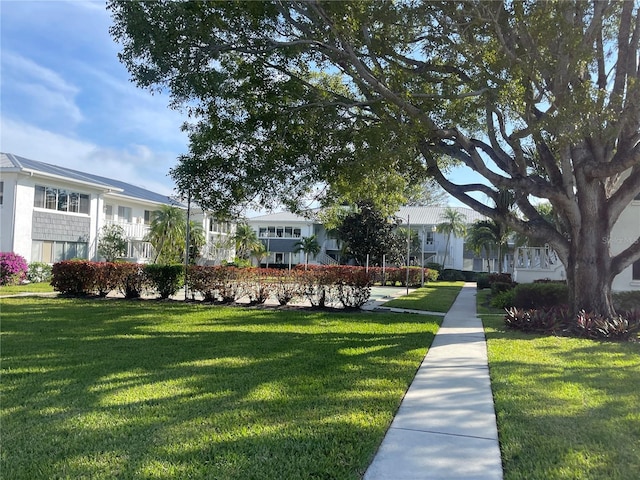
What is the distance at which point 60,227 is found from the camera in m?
26.6

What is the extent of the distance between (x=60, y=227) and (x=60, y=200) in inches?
60.0

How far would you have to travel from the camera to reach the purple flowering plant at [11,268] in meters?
22.1

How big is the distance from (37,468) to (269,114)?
9.14 meters

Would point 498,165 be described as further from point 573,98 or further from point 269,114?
point 269,114

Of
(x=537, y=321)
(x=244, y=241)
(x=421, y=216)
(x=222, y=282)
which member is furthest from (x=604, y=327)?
(x=421, y=216)

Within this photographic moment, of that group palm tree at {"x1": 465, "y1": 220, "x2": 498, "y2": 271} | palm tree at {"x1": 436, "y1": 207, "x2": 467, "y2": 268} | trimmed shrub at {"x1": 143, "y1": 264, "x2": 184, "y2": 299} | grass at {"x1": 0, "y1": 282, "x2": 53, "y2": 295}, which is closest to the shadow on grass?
trimmed shrub at {"x1": 143, "y1": 264, "x2": 184, "y2": 299}

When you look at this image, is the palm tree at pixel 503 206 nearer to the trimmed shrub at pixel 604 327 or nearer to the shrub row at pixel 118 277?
the trimmed shrub at pixel 604 327

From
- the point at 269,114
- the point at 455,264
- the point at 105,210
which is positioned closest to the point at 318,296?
the point at 269,114

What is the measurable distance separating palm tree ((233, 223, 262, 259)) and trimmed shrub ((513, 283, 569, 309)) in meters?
28.4

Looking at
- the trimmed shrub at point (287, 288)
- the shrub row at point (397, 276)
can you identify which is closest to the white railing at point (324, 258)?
the shrub row at point (397, 276)

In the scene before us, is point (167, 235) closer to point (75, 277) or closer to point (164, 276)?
point (75, 277)

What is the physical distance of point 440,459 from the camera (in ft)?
13.2

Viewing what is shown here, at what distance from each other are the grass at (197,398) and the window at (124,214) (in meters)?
23.3

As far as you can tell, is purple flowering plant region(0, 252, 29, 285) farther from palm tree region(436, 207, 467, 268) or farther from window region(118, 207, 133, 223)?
palm tree region(436, 207, 467, 268)
